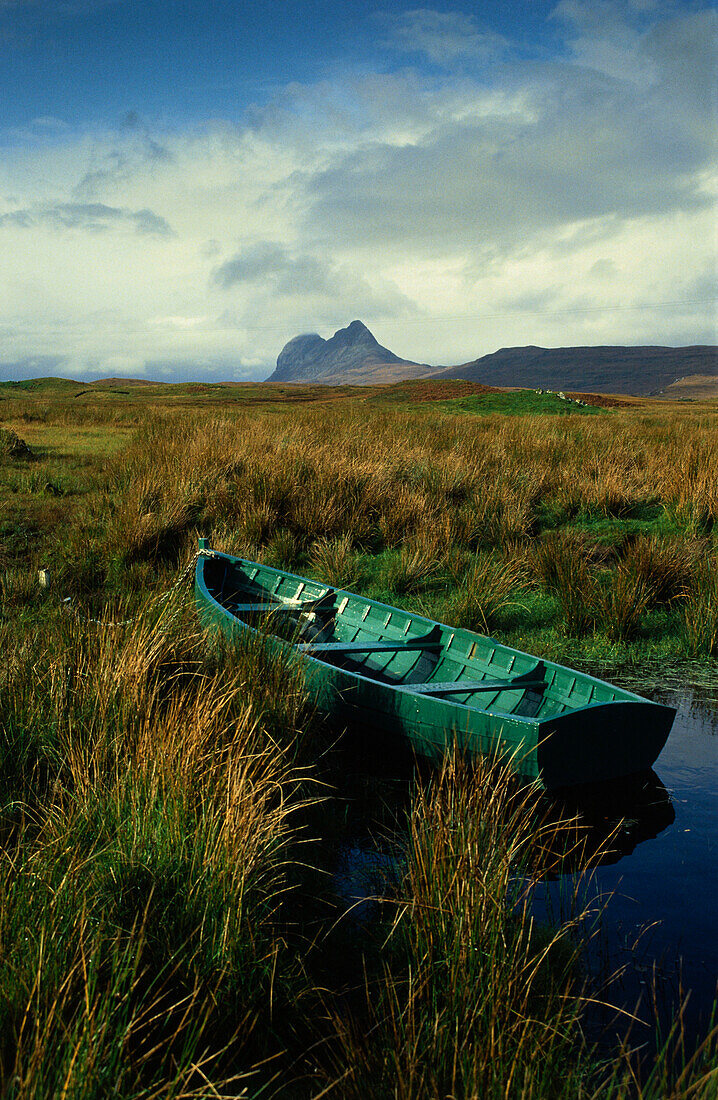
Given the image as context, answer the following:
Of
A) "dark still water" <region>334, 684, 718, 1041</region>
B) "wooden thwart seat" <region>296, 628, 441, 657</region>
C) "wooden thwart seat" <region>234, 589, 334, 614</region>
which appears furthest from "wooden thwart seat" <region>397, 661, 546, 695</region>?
"wooden thwart seat" <region>234, 589, 334, 614</region>

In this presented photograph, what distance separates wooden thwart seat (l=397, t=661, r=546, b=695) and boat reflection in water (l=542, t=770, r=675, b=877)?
0.79m

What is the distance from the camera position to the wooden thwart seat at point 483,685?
16.4ft

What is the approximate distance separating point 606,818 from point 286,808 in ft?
6.26

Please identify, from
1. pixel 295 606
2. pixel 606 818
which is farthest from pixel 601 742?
pixel 295 606

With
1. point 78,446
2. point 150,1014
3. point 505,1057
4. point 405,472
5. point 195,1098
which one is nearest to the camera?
point 195,1098

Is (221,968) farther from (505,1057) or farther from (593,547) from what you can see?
(593,547)

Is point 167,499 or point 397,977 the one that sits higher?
point 167,499


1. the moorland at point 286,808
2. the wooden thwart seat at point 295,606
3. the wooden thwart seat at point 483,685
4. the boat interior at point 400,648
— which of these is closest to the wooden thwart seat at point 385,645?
the boat interior at point 400,648

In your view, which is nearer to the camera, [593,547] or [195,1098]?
[195,1098]

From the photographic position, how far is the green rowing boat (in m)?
4.31

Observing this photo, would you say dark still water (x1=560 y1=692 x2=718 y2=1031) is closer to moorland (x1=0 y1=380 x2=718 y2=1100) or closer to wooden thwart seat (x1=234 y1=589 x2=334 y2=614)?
moorland (x1=0 y1=380 x2=718 y2=1100)

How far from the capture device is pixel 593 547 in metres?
9.17

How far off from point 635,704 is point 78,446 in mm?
15517

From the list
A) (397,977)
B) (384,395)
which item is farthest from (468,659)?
(384,395)
